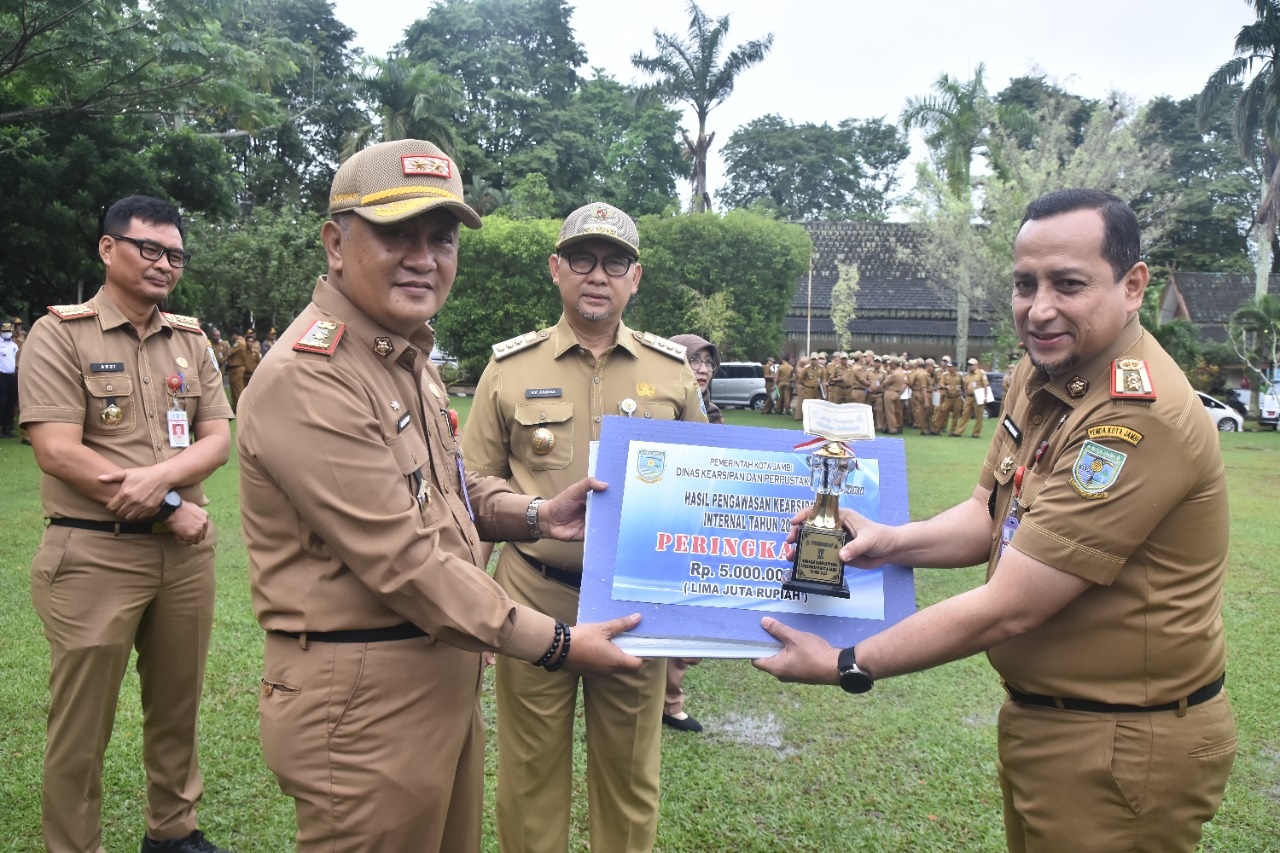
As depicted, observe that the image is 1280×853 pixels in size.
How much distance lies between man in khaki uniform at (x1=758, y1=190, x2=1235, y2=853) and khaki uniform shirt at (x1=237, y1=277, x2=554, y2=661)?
1.17 metres

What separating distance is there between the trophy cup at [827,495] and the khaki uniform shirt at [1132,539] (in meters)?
0.52

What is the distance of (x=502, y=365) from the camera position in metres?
3.47

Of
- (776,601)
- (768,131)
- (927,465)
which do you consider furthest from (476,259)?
(768,131)

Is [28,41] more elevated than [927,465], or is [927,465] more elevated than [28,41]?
[28,41]

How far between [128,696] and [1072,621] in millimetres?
4949

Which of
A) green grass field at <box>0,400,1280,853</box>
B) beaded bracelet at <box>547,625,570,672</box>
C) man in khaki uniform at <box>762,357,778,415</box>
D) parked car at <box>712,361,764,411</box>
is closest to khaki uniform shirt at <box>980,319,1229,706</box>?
beaded bracelet at <box>547,625,570,672</box>

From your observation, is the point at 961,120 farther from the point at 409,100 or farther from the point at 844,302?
the point at 409,100

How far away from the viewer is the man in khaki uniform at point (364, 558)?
201cm

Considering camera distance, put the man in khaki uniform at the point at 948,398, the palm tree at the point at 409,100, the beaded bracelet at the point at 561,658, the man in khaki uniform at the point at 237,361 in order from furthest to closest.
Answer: the palm tree at the point at 409,100 < the man in khaki uniform at the point at 948,398 < the man in khaki uniform at the point at 237,361 < the beaded bracelet at the point at 561,658

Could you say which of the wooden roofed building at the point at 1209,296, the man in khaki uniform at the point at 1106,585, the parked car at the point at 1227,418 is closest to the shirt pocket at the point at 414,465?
the man in khaki uniform at the point at 1106,585

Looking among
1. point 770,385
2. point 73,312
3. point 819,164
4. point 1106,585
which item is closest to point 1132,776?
point 1106,585

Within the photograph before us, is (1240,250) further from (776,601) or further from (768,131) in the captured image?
(776,601)

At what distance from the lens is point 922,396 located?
78.2ft

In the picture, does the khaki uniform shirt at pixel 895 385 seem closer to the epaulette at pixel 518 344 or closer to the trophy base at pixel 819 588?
the epaulette at pixel 518 344
